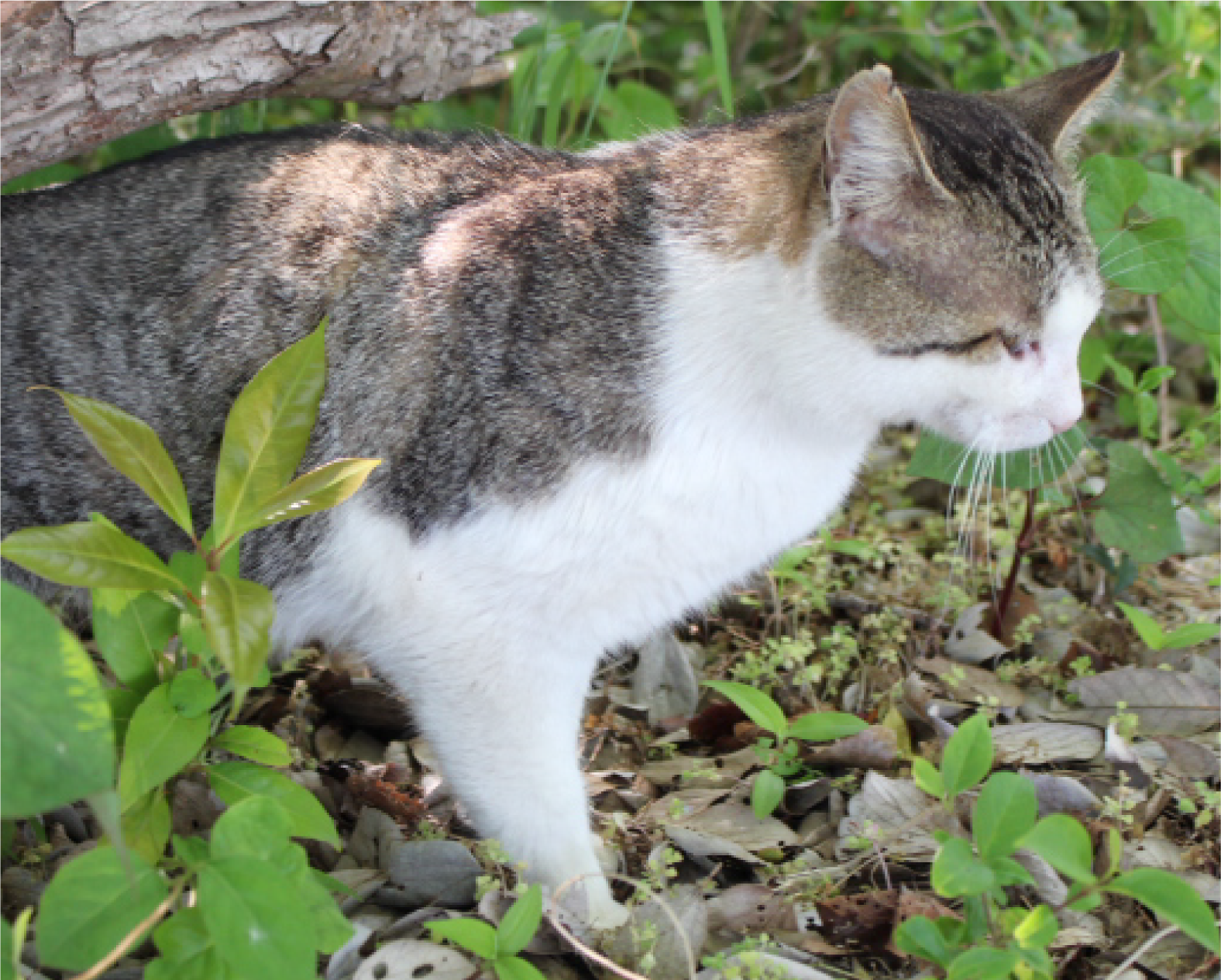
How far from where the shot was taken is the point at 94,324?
227cm

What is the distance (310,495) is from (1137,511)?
5.64ft

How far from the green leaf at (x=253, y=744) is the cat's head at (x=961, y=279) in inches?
38.9

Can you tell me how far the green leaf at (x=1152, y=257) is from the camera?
7.92ft

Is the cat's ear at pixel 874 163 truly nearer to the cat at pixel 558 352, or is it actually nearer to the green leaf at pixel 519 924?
the cat at pixel 558 352

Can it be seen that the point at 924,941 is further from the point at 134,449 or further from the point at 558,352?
the point at 134,449

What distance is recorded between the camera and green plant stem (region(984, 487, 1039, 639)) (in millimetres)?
2665

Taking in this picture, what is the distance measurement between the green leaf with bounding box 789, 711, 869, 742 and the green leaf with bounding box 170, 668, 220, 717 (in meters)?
0.93

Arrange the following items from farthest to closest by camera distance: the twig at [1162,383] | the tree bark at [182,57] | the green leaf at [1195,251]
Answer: the twig at [1162,383] < the green leaf at [1195,251] < the tree bark at [182,57]

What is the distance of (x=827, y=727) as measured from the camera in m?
2.14

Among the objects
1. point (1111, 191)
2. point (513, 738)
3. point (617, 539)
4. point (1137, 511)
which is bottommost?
point (513, 738)

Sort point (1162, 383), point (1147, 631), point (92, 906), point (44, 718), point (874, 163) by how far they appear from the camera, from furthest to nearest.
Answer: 1. point (1162, 383)
2. point (1147, 631)
3. point (874, 163)
4. point (92, 906)
5. point (44, 718)

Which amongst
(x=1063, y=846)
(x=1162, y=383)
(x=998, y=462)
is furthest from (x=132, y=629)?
(x=1162, y=383)

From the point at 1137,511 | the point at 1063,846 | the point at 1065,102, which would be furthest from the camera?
the point at 1137,511

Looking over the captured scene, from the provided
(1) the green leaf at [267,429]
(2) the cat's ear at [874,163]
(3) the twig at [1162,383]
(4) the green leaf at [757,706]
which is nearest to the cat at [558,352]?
(2) the cat's ear at [874,163]
